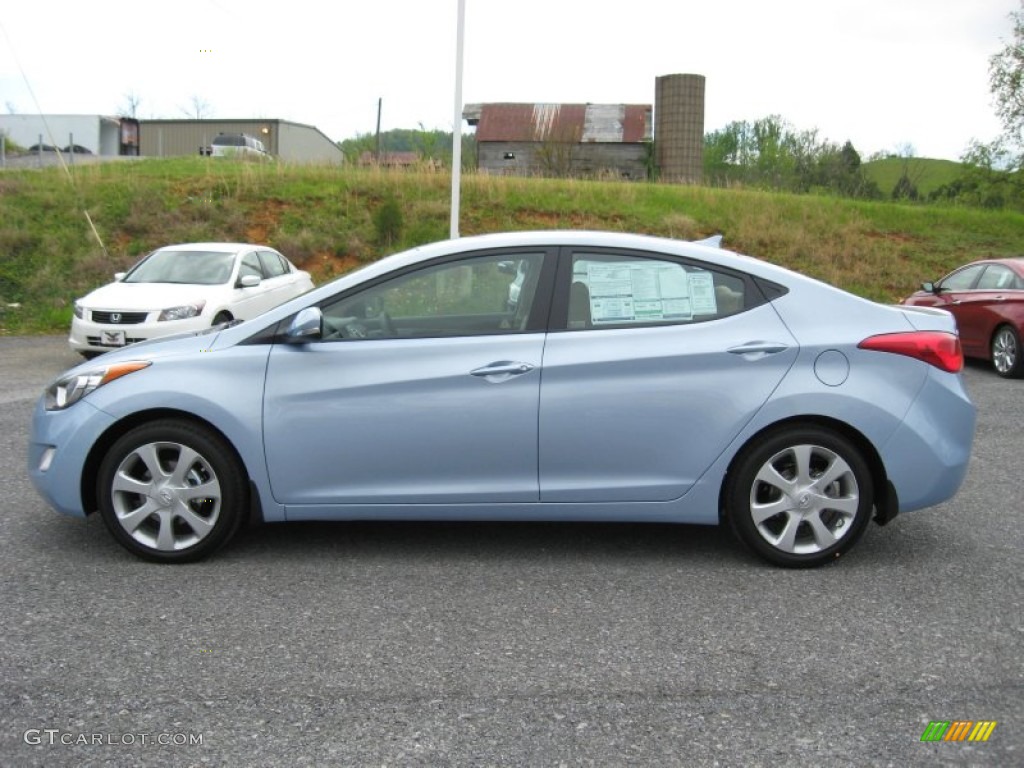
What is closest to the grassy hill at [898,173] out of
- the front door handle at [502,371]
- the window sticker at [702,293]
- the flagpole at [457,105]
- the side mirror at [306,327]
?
the flagpole at [457,105]

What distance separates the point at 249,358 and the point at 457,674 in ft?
6.49

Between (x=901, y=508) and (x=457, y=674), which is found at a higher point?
(x=901, y=508)

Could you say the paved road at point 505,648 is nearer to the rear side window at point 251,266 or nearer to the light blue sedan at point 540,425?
the light blue sedan at point 540,425

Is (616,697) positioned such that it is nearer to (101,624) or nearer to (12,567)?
(101,624)

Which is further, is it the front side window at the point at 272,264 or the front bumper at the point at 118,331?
the front side window at the point at 272,264

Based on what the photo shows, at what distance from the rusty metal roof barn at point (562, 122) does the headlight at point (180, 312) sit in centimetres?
3422

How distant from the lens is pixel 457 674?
3689mm

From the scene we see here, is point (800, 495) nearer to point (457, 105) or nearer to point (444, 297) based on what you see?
point (444, 297)

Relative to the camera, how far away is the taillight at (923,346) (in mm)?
4838

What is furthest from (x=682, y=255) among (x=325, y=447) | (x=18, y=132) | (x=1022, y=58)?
(x=18, y=132)

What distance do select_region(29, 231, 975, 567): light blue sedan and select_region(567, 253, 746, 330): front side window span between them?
20 mm

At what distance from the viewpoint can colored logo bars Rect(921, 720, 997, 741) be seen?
324cm

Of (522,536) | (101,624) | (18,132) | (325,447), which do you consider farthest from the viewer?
(18,132)

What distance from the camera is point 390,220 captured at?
2253cm
